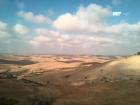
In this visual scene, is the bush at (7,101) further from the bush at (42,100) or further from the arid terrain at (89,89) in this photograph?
the bush at (42,100)

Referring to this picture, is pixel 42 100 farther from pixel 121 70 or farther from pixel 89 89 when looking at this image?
pixel 121 70

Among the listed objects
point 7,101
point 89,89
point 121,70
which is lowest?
point 89,89

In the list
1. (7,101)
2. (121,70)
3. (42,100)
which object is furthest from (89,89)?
(121,70)

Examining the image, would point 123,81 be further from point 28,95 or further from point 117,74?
point 28,95

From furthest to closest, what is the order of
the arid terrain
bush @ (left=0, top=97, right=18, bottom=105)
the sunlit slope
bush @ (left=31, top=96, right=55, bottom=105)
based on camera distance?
the sunlit slope, the arid terrain, bush @ (left=31, top=96, right=55, bottom=105), bush @ (left=0, top=97, right=18, bottom=105)

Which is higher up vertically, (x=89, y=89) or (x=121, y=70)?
(x=121, y=70)

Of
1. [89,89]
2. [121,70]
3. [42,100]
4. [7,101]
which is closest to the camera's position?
[7,101]

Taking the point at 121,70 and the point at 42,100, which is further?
the point at 121,70

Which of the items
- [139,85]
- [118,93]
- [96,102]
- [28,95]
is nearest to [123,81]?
[139,85]

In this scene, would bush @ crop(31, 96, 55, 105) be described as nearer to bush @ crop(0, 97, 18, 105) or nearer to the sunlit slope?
bush @ crop(0, 97, 18, 105)

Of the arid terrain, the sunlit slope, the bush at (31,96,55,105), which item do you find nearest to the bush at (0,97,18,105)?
the arid terrain
